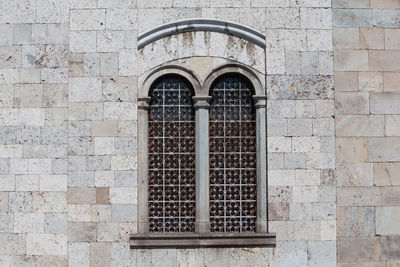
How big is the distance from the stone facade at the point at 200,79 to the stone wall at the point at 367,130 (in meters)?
0.02

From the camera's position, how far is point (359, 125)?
323 inches

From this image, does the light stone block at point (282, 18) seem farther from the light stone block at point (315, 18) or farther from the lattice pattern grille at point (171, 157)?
the lattice pattern grille at point (171, 157)

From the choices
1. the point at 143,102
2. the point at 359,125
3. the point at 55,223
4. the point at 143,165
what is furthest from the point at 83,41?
the point at 359,125

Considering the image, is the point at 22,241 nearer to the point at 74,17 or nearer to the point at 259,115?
the point at 74,17

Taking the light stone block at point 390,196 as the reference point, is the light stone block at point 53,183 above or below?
above

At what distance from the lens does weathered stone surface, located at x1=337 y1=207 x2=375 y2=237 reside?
8.07 meters

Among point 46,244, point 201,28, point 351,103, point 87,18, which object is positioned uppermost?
point 87,18

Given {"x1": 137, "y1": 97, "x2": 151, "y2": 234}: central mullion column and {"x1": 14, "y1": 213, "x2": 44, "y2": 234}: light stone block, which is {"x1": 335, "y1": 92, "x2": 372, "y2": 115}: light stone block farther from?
{"x1": 14, "y1": 213, "x2": 44, "y2": 234}: light stone block

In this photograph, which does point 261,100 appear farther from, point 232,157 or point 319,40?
point 319,40

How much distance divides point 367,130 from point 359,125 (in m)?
0.15

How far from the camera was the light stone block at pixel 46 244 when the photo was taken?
26.3 feet

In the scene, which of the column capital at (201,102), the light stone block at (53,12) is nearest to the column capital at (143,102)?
the column capital at (201,102)

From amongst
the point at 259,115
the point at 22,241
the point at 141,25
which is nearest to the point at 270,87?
the point at 259,115

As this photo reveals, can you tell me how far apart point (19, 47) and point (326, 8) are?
15.9 feet
